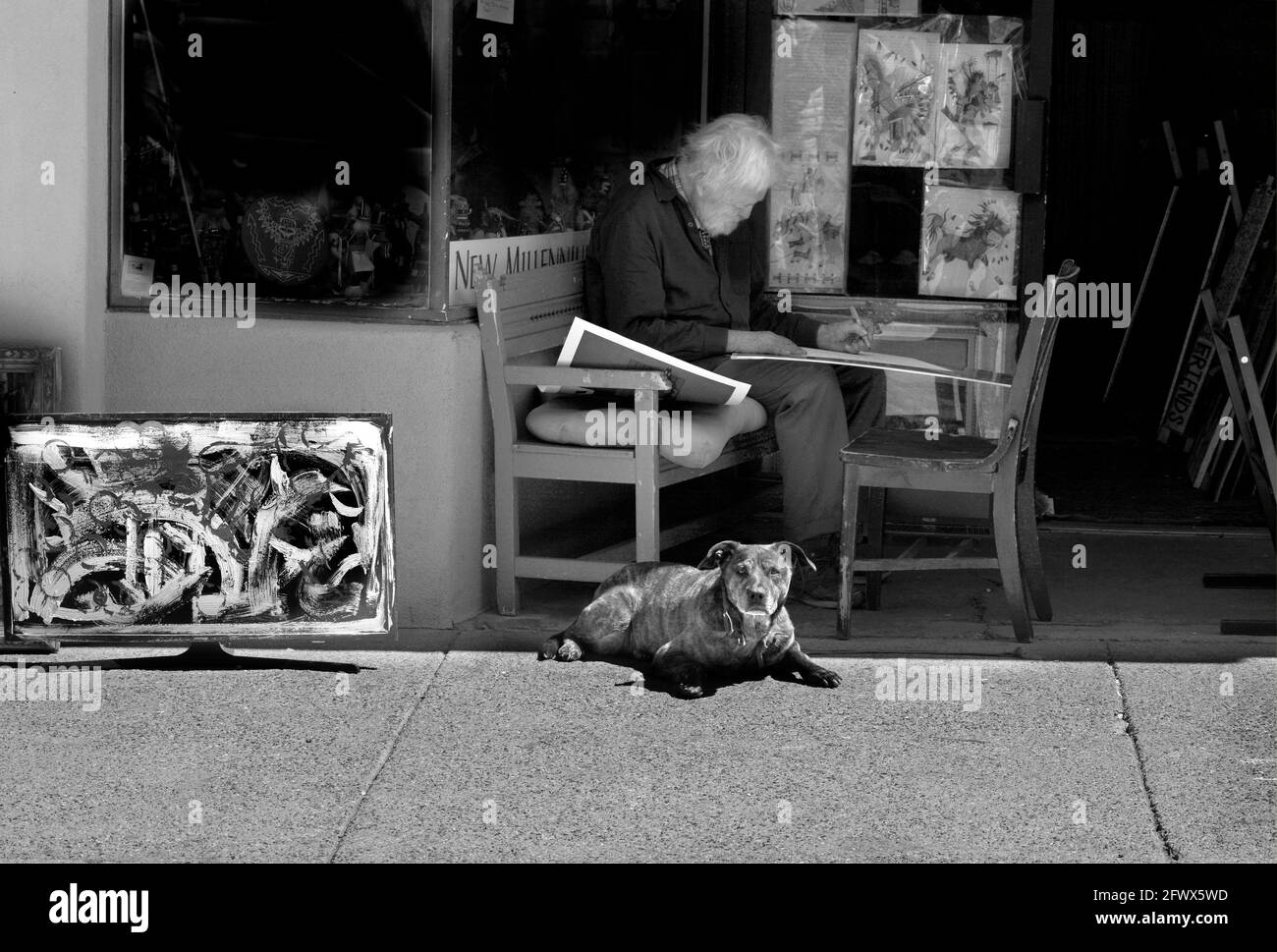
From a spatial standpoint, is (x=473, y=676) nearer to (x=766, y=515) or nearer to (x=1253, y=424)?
(x=766, y=515)

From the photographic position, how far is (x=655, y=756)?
4.13 metres

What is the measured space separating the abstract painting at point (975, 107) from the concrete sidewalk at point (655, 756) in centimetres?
177

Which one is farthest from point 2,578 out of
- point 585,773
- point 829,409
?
Result: point 829,409

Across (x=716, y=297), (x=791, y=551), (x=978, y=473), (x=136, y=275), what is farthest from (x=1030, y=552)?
(x=136, y=275)

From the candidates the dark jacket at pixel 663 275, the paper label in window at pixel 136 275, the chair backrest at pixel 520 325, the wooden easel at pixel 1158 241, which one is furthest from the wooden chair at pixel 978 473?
the wooden easel at pixel 1158 241

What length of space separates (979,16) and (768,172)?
111 cm

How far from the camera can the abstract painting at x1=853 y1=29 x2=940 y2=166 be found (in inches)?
244

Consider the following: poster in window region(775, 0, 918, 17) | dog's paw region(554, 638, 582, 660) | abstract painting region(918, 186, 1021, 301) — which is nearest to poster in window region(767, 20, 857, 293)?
poster in window region(775, 0, 918, 17)

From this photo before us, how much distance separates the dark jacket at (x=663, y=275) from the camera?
5484 mm

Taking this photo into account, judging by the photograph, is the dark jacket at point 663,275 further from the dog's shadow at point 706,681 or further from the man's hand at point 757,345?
the dog's shadow at point 706,681

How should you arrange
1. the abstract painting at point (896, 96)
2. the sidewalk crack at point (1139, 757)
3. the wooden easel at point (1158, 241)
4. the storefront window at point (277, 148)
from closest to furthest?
the sidewalk crack at point (1139, 757)
the storefront window at point (277, 148)
the abstract painting at point (896, 96)
the wooden easel at point (1158, 241)

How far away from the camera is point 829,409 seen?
18.0 feet

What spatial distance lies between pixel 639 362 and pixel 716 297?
0.67m

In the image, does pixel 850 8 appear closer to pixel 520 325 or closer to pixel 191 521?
pixel 520 325
